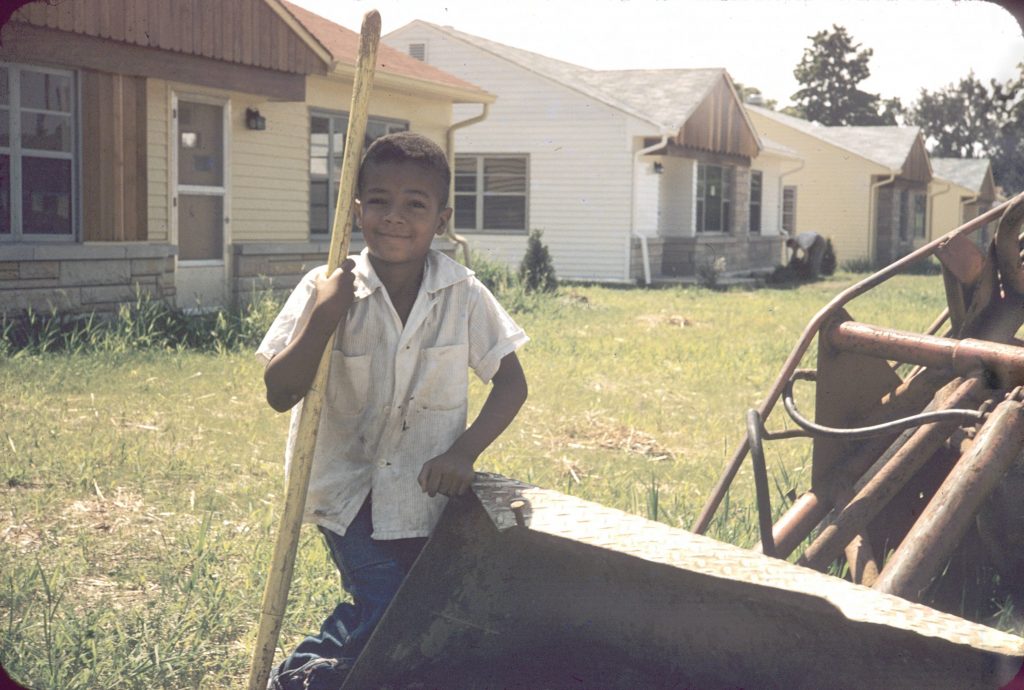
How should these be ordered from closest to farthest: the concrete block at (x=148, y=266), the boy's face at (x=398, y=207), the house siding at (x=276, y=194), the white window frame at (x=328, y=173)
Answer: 1. the boy's face at (x=398, y=207)
2. the concrete block at (x=148, y=266)
3. the house siding at (x=276, y=194)
4. the white window frame at (x=328, y=173)

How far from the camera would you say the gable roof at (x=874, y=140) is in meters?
33.6

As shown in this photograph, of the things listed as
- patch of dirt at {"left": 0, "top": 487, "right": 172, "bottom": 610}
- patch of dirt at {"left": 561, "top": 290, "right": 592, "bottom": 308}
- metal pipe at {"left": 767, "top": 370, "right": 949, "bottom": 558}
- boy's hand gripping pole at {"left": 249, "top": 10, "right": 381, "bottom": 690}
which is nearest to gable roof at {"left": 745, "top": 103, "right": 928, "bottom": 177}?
patch of dirt at {"left": 561, "top": 290, "right": 592, "bottom": 308}

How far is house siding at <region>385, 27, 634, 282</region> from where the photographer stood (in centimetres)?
2077

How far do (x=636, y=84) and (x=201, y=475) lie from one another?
19838 millimetres

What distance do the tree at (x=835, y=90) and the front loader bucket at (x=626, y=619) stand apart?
55.0m

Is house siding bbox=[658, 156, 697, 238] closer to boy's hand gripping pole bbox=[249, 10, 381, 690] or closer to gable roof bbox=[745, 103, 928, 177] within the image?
gable roof bbox=[745, 103, 928, 177]

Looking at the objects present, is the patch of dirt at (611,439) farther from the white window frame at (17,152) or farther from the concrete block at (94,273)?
the white window frame at (17,152)

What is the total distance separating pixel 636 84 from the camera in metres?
23.6

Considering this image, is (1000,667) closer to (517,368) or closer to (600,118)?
(517,368)

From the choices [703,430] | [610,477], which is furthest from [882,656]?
[703,430]

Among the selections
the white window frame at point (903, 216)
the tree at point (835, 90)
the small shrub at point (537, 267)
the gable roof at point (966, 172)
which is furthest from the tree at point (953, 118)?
the small shrub at point (537, 267)

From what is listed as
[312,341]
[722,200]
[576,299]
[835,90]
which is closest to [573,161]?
[722,200]

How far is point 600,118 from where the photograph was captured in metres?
20.8

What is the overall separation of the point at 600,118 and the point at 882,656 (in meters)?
19.2
